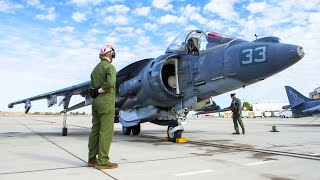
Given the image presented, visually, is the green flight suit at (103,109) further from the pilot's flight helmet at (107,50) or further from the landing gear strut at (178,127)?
the landing gear strut at (178,127)

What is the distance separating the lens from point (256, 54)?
22.6 ft

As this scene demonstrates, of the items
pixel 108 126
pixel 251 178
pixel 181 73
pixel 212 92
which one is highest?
pixel 181 73

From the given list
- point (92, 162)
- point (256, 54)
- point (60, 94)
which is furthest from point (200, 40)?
point (60, 94)

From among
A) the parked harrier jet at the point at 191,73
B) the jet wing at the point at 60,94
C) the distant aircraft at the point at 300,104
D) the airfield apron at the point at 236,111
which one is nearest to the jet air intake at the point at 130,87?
the parked harrier jet at the point at 191,73

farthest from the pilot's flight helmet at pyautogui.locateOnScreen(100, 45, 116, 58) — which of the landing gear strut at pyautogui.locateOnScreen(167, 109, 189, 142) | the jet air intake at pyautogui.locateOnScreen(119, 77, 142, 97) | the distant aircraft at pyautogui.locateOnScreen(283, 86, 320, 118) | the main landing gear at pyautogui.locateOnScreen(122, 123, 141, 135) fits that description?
the distant aircraft at pyautogui.locateOnScreen(283, 86, 320, 118)

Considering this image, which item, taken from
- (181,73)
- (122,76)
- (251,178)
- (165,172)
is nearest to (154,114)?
(181,73)

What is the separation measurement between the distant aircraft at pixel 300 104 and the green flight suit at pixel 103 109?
68.7 feet

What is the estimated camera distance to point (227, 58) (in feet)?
24.7

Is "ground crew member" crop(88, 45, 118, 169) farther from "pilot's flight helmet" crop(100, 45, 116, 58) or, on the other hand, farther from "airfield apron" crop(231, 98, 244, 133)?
"airfield apron" crop(231, 98, 244, 133)

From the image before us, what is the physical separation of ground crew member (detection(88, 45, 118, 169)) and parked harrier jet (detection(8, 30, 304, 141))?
3.45 metres

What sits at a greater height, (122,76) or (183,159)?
(122,76)

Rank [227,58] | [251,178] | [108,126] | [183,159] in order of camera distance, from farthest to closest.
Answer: [227,58] → [183,159] → [108,126] → [251,178]

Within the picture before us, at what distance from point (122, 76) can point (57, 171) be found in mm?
7268

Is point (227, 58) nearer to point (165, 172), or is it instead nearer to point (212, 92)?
point (212, 92)
